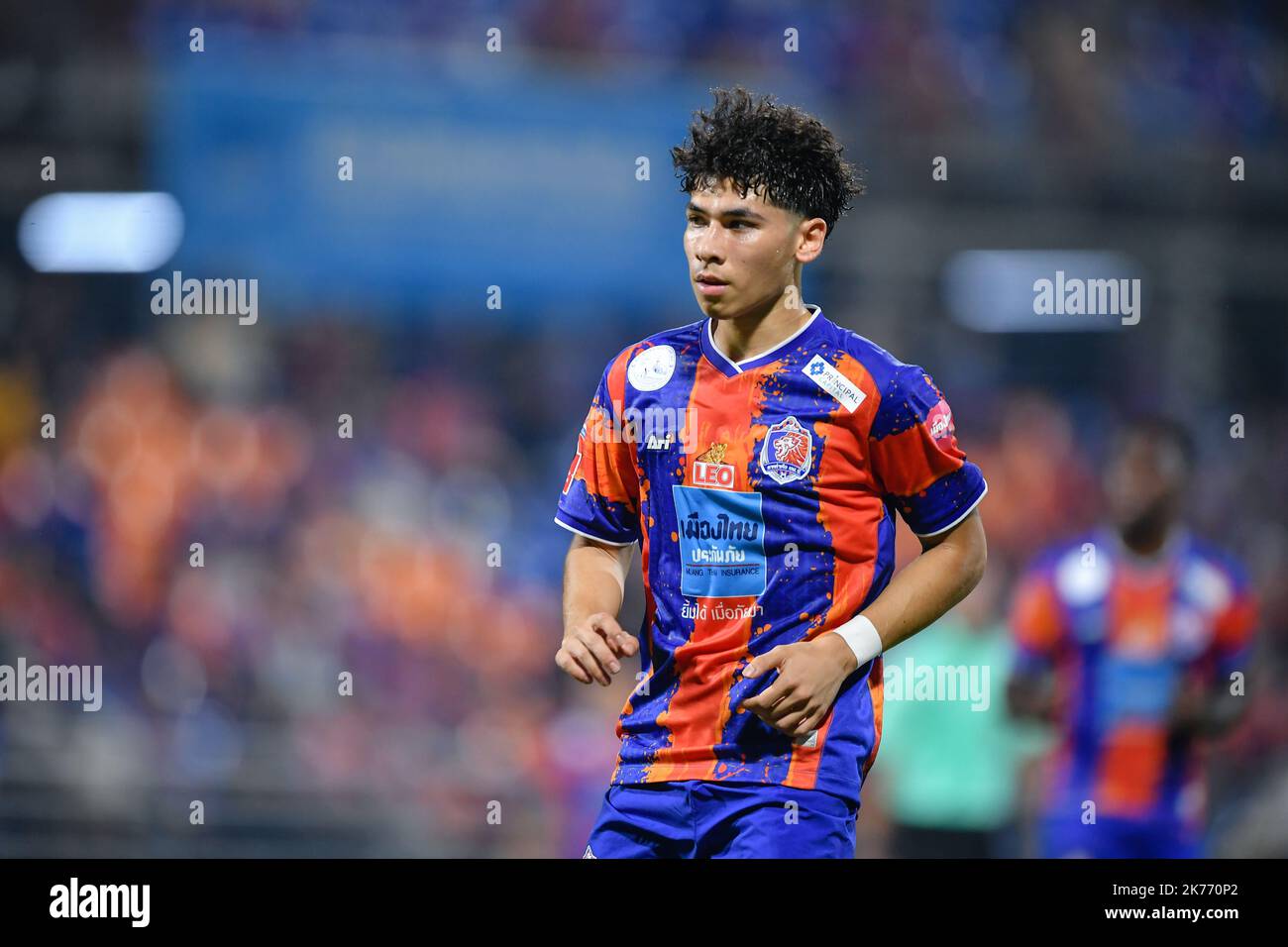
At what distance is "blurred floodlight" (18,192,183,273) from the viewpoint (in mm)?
9859

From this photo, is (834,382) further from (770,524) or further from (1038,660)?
(1038,660)

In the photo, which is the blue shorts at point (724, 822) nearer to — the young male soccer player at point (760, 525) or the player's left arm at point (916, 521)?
the young male soccer player at point (760, 525)

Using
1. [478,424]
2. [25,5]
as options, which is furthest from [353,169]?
[25,5]

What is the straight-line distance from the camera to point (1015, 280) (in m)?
10.1

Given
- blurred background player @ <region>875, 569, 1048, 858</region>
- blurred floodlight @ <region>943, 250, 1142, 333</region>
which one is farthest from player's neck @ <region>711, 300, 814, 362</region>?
blurred floodlight @ <region>943, 250, 1142, 333</region>

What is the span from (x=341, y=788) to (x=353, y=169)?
3.72 m

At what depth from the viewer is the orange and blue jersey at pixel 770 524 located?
319cm

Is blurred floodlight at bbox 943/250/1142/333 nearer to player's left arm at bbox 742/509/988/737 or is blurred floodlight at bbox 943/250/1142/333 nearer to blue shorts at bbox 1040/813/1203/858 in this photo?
blue shorts at bbox 1040/813/1203/858

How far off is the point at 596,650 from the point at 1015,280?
7664mm

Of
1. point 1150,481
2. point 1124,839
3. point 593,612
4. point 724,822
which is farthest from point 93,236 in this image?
point 724,822

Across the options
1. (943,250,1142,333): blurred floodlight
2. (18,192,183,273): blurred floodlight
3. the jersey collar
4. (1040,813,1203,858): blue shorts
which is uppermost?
(18,192,183,273): blurred floodlight

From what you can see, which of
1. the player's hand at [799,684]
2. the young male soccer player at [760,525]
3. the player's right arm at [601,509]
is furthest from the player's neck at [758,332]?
the player's hand at [799,684]

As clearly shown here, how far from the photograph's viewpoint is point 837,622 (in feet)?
10.5

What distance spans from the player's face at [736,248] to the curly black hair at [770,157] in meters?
0.03
